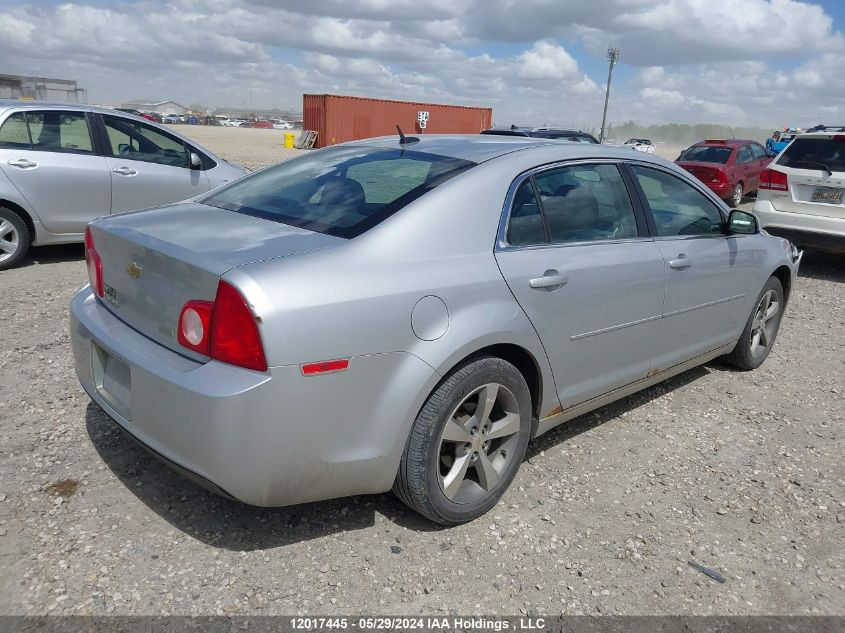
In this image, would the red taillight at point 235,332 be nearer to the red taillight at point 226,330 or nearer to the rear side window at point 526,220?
the red taillight at point 226,330

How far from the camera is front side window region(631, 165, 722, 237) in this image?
3797mm

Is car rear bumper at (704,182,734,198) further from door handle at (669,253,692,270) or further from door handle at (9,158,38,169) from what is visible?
door handle at (9,158,38,169)

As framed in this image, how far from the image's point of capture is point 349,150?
11.8 feet

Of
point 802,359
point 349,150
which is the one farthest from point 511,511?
point 802,359

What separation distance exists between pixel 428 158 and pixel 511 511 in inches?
66.5

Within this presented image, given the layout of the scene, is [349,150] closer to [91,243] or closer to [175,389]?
[91,243]

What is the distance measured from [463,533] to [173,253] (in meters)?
1.66

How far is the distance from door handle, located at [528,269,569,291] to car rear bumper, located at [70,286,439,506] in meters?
0.69

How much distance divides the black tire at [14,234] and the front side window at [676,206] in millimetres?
5877

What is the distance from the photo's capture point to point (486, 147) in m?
3.30

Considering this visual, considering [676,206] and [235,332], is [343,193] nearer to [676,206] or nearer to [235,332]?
[235,332]

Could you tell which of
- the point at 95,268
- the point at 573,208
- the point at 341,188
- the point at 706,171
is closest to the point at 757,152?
the point at 706,171

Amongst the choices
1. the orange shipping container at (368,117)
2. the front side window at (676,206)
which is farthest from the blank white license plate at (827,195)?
the orange shipping container at (368,117)

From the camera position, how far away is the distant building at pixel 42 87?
3532 centimetres
